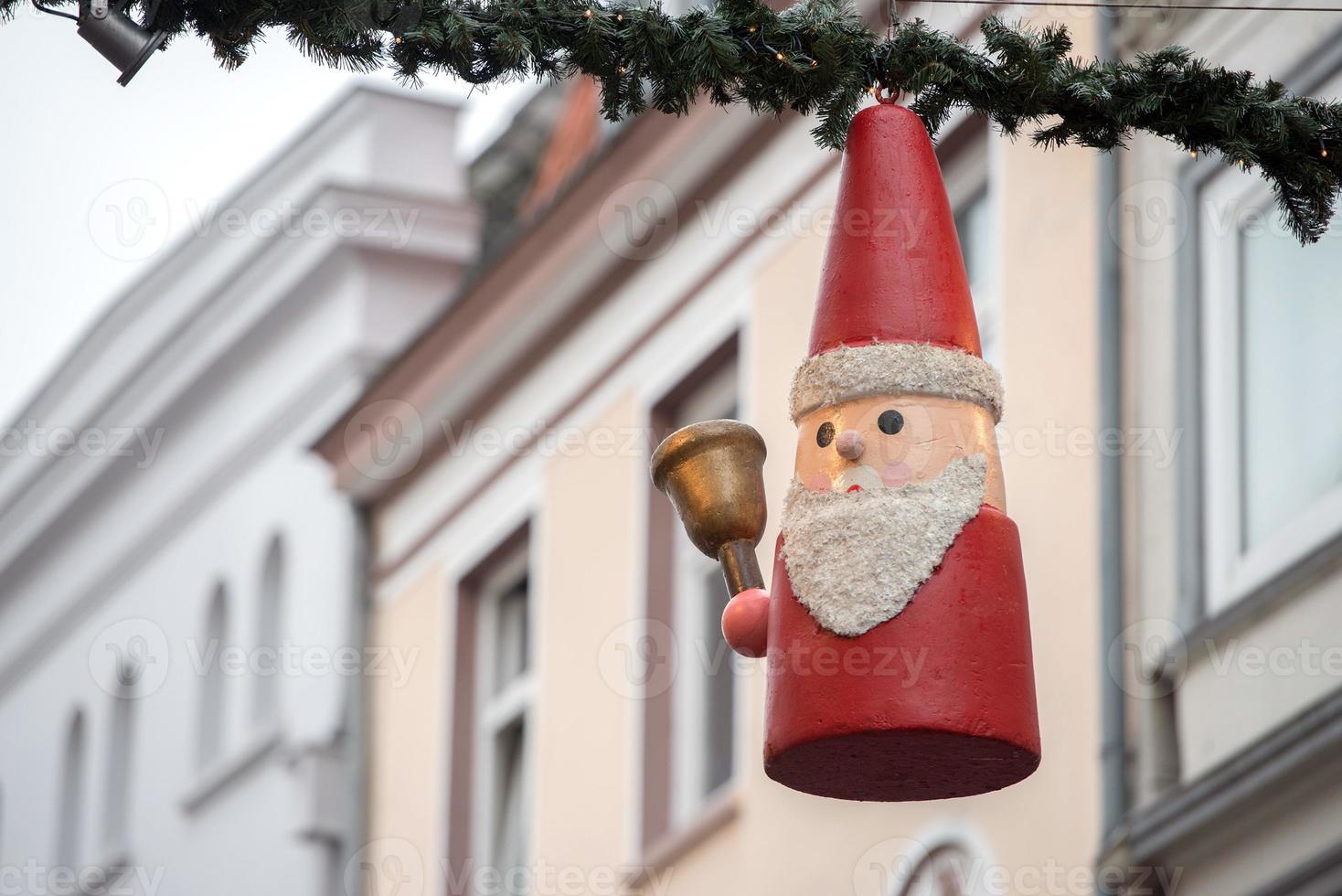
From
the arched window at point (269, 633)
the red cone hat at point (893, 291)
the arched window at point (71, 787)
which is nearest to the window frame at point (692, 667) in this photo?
the arched window at point (269, 633)

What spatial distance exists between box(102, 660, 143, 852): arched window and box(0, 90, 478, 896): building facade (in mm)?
19

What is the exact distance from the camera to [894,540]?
5695 millimetres

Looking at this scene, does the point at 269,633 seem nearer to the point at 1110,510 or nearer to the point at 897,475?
the point at 1110,510

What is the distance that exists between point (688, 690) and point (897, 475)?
815cm

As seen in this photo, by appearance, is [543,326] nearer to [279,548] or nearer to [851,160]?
[279,548]

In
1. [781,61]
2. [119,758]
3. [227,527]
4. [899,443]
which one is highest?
[227,527]

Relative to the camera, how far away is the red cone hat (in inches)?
230

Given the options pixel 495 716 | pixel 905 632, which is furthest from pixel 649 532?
pixel 905 632

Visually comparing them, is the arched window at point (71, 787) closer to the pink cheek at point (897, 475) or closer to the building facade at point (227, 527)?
the building facade at point (227, 527)

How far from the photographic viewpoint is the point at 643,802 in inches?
544

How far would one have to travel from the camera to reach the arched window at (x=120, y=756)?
67.0ft

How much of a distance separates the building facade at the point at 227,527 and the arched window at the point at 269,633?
2 cm

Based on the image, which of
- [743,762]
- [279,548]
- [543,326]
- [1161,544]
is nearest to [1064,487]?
[1161,544]

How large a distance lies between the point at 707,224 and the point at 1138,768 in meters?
4.66
